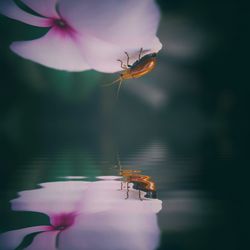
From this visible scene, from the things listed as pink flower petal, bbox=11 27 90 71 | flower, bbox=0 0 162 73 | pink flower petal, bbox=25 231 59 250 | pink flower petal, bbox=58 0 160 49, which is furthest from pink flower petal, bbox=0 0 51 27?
pink flower petal, bbox=25 231 59 250

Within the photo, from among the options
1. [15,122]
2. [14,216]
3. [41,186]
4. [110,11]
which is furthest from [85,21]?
[14,216]

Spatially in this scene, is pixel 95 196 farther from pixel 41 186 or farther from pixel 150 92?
pixel 150 92

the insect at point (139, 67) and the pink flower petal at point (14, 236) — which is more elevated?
the insect at point (139, 67)

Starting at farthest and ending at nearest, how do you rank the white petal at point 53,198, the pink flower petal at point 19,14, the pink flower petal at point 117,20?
the pink flower petal at point 117,20 → the pink flower petal at point 19,14 → the white petal at point 53,198

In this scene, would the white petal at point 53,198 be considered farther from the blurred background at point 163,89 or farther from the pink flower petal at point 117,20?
the pink flower petal at point 117,20

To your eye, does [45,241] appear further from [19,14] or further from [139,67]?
[19,14]

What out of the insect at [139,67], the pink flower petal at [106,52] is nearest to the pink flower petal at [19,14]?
the pink flower petal at [106,52]

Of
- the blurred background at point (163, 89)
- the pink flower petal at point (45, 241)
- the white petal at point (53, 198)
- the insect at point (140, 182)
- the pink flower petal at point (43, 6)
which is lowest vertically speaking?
the pink flower petal at point (45, 241)

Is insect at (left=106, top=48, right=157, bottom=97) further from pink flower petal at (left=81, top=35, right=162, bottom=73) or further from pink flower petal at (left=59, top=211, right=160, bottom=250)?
pink flower petal at (left=59, top=211, right=160, bottom=250)
